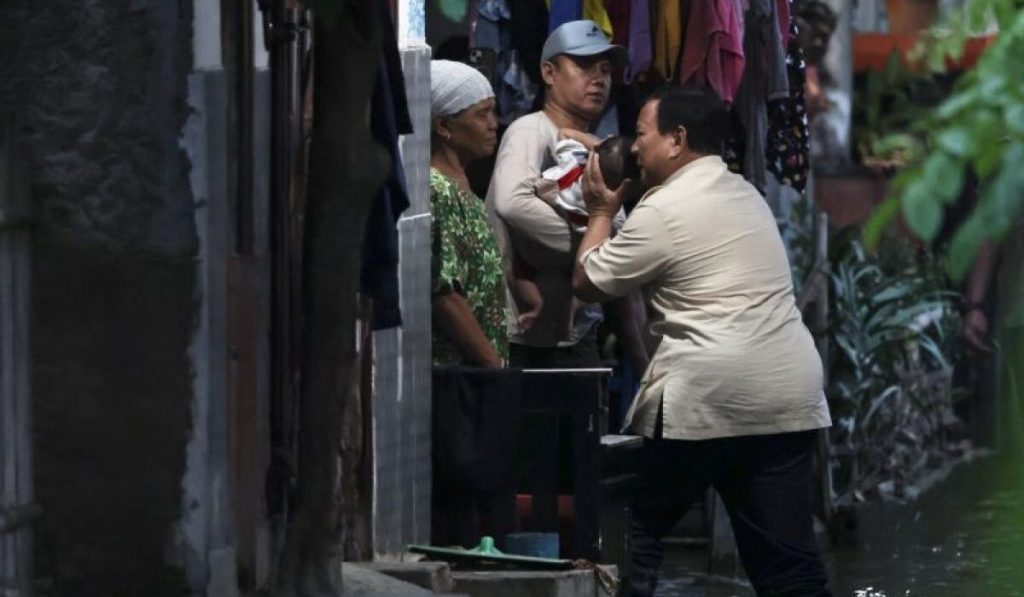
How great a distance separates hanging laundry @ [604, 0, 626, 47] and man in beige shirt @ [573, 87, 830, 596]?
2.02 metres

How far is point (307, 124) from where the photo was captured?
6.04m

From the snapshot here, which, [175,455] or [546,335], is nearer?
[175,455]

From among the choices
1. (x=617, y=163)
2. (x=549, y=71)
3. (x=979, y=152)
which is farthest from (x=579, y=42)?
(x=979, y=152)

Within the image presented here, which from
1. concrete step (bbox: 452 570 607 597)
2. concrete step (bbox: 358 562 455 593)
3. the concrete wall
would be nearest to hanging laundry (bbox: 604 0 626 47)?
concrete step (bbox: 452 570 607 597)

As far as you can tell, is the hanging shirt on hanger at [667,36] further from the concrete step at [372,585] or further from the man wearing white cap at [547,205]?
the concrete step at [372,585]

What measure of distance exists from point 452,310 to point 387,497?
2.18 feet

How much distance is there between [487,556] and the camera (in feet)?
22.7

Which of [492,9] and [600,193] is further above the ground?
[492,9]

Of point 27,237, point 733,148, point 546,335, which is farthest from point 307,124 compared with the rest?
point 733,148

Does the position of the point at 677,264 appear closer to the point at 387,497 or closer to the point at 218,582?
the point at 387,497

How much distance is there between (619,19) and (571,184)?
1.47 meters

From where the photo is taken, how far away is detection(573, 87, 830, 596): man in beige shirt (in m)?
6.87

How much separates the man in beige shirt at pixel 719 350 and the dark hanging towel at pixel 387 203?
887mm

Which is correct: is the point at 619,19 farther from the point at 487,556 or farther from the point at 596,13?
the point at 487,556
